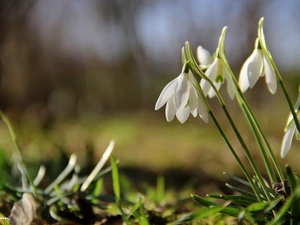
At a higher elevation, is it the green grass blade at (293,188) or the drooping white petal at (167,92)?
the drooping white petal at (167,92)

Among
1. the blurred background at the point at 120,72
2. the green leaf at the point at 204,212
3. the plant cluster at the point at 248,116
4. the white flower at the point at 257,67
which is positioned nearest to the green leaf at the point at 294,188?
the plant cluster at the point at 248,116

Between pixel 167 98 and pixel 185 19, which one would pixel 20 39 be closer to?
pixel 185 19

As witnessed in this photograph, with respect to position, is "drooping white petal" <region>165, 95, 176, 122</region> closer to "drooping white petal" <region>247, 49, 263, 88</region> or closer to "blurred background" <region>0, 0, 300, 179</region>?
"drooping white petal" <region>247, 49, 263, 88</region>

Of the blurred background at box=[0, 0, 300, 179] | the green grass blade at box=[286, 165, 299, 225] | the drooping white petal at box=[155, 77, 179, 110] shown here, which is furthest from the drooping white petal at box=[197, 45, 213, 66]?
the blurred background at box=[0, 0, 300, 179]

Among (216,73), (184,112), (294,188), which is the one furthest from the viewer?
(216,73)

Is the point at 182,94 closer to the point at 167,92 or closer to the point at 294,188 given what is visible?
the point at 167,92

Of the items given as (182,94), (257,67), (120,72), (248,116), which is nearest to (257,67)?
(257,67)

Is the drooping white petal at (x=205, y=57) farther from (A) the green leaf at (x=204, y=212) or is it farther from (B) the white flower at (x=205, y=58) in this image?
(A) the green leaf at (x=204, y=212)
